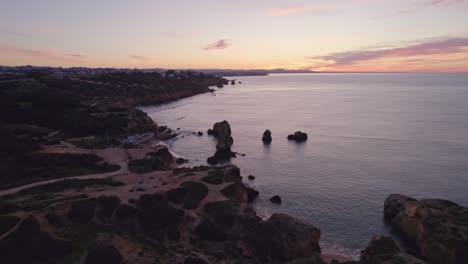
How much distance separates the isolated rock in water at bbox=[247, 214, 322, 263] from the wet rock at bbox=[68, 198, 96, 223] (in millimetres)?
18384

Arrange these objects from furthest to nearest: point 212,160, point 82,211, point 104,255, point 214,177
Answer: point 212,160, point 214,177, point 82,211, point 104,255

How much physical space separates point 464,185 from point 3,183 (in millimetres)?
72584

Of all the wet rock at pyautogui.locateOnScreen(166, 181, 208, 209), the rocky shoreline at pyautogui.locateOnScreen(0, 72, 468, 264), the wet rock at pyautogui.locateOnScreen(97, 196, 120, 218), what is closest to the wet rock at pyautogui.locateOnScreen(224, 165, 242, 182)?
the rocky shoreline at pyautogui.locateOnScreen(0, 72, 468, 264)

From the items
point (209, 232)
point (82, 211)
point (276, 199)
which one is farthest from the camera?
point (276, 199)

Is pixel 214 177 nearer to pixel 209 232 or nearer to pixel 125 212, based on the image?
pixel 209 232

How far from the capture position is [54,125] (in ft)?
300

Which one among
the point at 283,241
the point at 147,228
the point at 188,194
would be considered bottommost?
the point at 283,241

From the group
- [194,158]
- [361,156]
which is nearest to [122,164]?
[194,158]

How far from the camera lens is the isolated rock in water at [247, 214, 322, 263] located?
130 feet

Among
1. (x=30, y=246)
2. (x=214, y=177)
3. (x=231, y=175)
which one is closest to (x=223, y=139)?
(x=231, y=175)

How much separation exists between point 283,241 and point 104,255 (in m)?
18.8

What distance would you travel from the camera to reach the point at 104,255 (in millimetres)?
33625

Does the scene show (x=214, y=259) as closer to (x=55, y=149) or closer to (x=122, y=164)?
(x=122, y=164)

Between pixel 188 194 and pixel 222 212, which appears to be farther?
pixel 188 194
